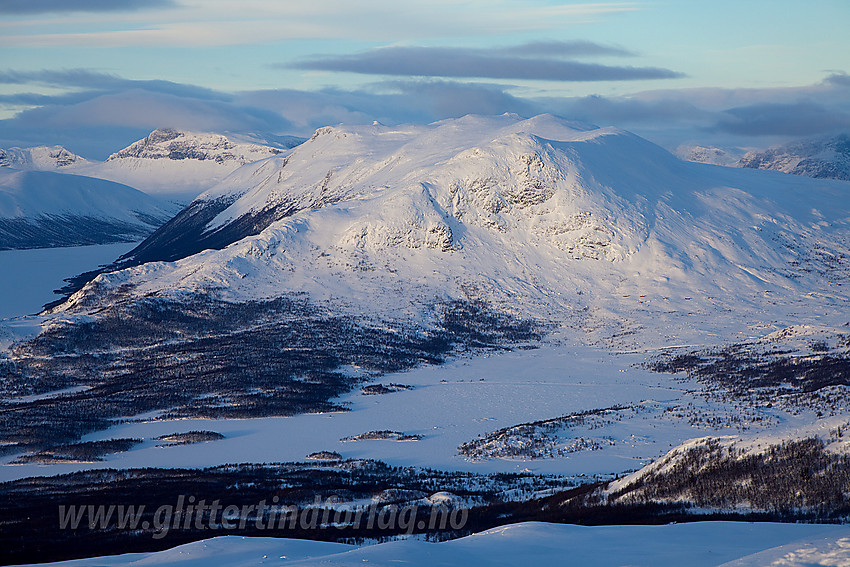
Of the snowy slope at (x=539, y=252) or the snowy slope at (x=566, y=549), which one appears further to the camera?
the snowy slope at (x=539, y=252)

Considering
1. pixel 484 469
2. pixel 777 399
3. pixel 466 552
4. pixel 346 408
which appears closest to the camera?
pixel 466 552

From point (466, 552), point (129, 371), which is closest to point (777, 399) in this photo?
point (466, 552)

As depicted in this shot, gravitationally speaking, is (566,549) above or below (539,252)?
below

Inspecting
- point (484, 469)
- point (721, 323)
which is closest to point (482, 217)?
point (721, 323)

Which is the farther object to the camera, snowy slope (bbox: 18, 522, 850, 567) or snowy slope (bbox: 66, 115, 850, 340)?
snowy slope (bbox: 66, 115, 850, 340)

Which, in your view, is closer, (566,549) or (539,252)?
(566,549)

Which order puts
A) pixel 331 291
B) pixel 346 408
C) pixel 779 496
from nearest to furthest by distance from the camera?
pixel 779 496 < pixel 346 408 < pixel 331 291

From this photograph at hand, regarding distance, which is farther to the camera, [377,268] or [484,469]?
[377,268]

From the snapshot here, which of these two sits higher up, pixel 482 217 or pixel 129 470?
pixel 482 217

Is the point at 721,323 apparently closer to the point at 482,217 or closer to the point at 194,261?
the point at 482,217
